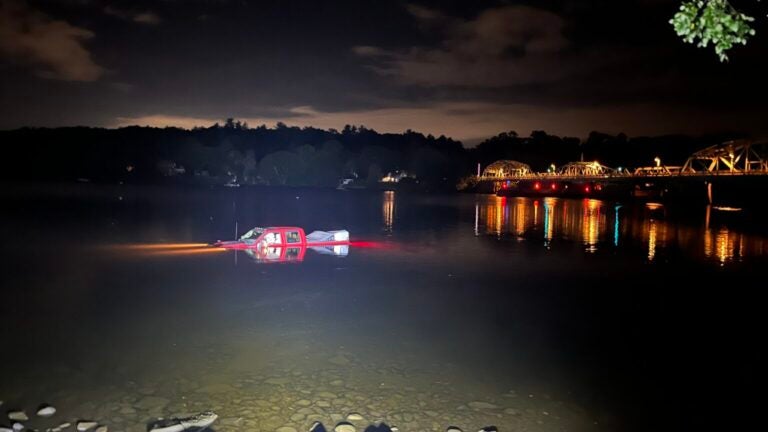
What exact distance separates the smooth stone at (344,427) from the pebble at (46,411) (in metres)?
5.13

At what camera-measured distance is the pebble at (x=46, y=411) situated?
10.2 meters

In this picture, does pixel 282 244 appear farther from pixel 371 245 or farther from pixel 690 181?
pixel 690 181

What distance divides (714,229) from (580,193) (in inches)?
4788

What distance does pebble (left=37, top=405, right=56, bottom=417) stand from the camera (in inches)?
401

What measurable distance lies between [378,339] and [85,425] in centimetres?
794

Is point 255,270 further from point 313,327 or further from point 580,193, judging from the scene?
point 580,193

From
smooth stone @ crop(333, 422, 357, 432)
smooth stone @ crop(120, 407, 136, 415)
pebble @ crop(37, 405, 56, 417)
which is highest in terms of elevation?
pebble @ crop(37, 405, 56, 417)

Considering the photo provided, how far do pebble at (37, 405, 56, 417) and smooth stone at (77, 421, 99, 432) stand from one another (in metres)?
0.78

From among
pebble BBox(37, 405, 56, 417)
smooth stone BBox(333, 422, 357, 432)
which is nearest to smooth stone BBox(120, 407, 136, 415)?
pebble BBox(37, 405, 56, 417)

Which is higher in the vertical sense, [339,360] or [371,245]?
[371,245]

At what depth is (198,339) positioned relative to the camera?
607 inches

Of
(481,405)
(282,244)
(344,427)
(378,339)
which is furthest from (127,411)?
(282,244)

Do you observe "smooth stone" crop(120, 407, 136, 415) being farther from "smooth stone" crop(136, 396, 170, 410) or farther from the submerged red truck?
the submerged red truck

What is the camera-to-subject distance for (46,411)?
1027 cm
